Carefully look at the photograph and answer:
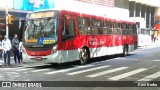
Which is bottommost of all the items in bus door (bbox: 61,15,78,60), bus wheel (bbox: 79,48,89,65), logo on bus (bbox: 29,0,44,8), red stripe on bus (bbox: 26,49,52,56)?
bus wheel (bbox: 79,48,89,65)

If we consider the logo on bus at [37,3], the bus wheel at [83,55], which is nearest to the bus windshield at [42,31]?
the bus wheel at [83,55]

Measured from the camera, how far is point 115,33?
77.0ft

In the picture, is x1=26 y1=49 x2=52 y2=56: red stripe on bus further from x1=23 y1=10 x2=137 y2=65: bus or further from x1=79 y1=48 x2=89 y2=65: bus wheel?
x1=79 y1=48 x2=89 y2=65: bus wheel

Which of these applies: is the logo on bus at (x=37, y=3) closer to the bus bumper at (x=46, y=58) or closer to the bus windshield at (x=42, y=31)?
the bus windshield at (x=42, y=31)

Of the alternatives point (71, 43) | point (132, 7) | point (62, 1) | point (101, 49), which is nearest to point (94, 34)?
point (101, 49)

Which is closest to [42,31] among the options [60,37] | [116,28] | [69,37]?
[60,37]

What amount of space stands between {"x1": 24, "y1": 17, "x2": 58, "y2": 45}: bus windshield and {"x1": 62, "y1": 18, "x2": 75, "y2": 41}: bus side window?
0.48 m

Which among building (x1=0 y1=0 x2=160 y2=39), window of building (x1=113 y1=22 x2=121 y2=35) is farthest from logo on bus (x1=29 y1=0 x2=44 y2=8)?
window of building (x1=113 y1=22 x2=121 y2=35)

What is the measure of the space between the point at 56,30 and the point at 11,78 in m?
4.28

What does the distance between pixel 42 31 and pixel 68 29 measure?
1.39m

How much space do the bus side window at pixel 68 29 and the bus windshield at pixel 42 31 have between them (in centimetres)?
48

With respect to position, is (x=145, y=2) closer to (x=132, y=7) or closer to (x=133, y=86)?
(x=132, y=7)

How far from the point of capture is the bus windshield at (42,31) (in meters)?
16.1

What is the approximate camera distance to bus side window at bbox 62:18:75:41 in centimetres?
1645
